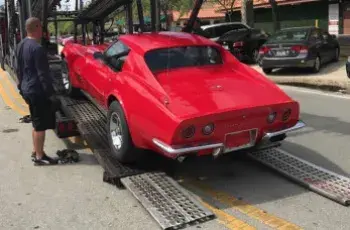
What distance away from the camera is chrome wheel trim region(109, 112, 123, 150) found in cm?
573

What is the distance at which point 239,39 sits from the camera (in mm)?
18641

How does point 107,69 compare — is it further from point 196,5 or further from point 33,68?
point 196,5

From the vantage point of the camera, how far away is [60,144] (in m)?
7.30

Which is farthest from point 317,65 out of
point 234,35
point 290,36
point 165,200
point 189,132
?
point 165,200

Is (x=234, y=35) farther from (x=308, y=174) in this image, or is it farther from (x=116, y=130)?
(x=308, y=174)

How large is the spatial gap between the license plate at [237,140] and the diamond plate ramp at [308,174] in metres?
0.74

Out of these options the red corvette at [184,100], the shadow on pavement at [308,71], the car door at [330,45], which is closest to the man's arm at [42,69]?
the red corvette at [184,100]

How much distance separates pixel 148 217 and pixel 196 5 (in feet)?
15.6

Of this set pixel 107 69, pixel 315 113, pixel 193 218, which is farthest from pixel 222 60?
pixel 315 113

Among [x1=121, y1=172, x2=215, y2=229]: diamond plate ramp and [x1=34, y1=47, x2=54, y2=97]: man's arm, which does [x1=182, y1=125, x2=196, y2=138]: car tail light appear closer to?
[x1=121, y1=172, x2=215, y2=229]: diamond plate ramp

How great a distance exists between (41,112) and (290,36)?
36.8ft

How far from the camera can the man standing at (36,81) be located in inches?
232

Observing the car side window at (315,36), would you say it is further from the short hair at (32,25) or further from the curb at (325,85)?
the short hair at (32,25)

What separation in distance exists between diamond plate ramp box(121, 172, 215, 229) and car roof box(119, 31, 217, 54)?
160 cm
